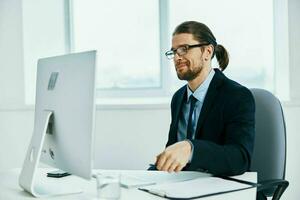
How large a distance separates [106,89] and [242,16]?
1089 mm

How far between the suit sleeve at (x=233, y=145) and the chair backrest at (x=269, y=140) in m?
0.13

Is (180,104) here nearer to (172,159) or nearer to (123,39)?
(172,159)

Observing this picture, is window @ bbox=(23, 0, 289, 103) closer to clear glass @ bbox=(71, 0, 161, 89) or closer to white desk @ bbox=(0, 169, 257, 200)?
clear glass @ bbox=(71, 0, 161, 89)

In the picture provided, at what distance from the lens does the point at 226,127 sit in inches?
67.7

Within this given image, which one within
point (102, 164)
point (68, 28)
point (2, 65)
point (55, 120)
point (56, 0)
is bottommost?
point (102, 164)

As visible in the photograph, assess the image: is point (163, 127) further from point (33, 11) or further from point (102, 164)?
point (33, 11)

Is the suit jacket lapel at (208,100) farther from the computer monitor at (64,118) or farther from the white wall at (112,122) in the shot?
the white wall at (112,122)

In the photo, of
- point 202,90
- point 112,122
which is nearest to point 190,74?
point 202,90

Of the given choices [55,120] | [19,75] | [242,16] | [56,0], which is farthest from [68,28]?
[55,120]

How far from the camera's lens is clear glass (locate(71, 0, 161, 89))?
3.06 m

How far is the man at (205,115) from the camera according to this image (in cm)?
143

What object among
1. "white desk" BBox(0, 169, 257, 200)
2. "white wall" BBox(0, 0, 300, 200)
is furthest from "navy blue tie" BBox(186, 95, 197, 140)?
"white wall" BBox(0, 0, 300, 200)

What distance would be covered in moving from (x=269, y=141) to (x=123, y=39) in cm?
159

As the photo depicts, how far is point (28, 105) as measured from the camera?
9.93ft
